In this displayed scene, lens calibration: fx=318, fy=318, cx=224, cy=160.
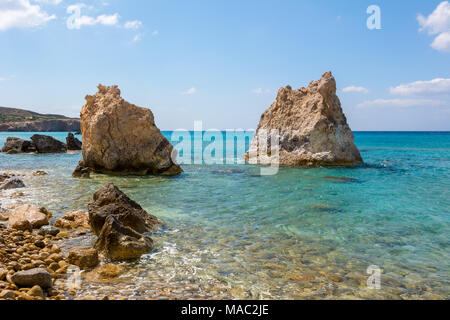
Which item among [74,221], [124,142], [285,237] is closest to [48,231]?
[74,221]

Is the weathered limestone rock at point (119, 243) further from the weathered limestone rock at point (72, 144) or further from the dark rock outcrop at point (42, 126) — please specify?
the dark rock outcrop at point (42, 126)

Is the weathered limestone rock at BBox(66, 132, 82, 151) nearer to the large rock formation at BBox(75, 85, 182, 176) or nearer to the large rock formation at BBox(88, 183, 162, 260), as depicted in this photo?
the large rock formation at BBox(75, 85, 182, 176)

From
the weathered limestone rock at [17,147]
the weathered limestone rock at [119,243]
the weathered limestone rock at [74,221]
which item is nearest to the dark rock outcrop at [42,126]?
the weathered limestone rock at [17,147]

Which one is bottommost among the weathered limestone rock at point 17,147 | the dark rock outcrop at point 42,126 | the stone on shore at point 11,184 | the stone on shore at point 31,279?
the stone on shore at point 31,279

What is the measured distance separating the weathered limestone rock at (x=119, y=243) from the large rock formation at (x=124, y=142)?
13.5 m

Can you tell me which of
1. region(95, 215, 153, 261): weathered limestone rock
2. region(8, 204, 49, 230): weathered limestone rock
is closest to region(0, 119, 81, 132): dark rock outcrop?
region(8, 204, 49, 230): weathered limestone rock

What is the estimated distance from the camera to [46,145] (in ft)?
132

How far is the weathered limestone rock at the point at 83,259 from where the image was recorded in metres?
6.46

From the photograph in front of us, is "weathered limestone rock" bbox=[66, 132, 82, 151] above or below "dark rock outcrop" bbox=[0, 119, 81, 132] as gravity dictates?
below

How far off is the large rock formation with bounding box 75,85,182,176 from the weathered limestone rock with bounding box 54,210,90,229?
11.1m

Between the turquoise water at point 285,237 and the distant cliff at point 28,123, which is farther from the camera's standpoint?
the distant cliff at point 28,123

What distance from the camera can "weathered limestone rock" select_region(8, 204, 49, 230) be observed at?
339 inches
